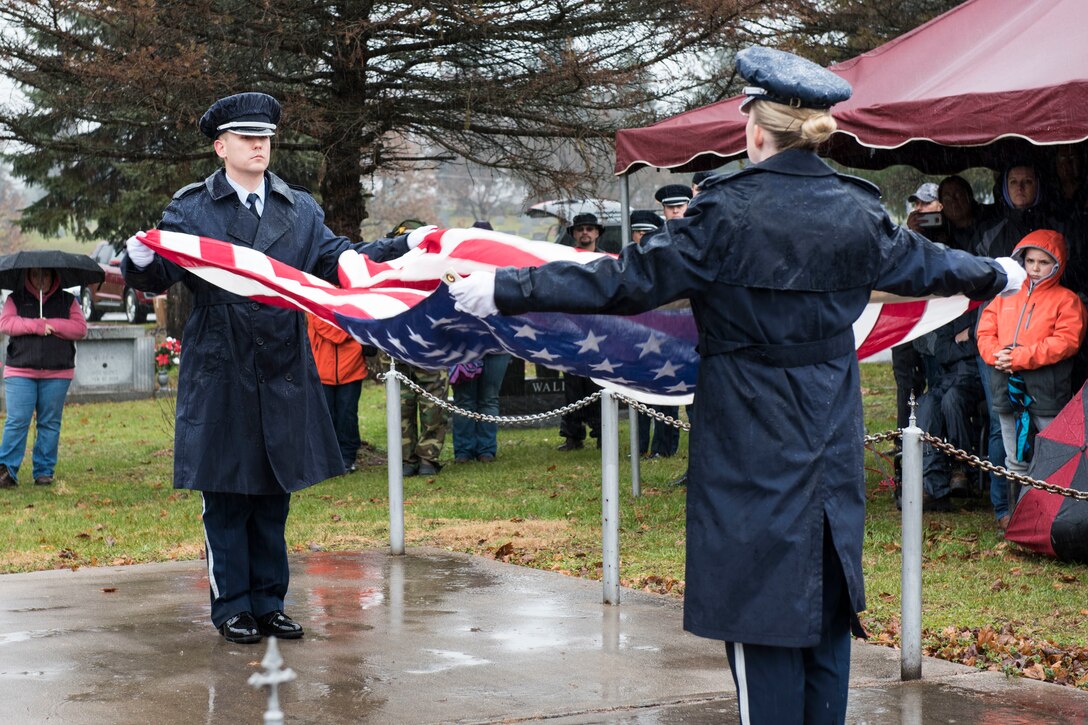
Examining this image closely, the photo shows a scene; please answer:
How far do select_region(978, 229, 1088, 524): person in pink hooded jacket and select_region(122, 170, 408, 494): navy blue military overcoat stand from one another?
4.46 metres

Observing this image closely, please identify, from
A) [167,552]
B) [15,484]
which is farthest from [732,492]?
[15,484]

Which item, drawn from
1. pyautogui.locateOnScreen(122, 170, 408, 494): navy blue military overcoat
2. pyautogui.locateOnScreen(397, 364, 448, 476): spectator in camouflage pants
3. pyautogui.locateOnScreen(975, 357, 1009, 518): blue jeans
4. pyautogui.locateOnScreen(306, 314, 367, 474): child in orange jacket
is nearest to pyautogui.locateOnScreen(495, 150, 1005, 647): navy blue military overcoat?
pyautogui.locateOnScreen(122, 170, 408, 494): navy blue military overcoat

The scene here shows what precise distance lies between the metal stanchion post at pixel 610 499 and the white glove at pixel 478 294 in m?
3.31

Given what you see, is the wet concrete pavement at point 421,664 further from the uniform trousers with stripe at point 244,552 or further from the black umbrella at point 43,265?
the black umbrella at point 43,265

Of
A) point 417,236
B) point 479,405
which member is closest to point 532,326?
point 417,236

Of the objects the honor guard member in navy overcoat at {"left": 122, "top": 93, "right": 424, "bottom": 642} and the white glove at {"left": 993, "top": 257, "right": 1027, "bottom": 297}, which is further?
the honor guard member in navy overcoat at {"left": 122, "top": 93, "right": 424, "bottom": 642}

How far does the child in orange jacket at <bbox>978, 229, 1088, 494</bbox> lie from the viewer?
8586mm

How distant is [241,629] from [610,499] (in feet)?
6.61

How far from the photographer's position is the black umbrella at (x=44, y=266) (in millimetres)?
12695

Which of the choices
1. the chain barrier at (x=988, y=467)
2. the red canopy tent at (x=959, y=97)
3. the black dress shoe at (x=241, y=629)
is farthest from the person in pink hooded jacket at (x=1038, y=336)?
the black dress shoe at (x=241, y=629)

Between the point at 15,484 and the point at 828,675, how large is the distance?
10.7m

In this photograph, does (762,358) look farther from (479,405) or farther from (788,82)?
(479,405)

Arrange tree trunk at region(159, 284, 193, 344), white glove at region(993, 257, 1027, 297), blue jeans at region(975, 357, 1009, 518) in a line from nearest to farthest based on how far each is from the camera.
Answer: white glove at region(993, 257, 1027, 297) < blue jeans at region(975, 357, 1009, 518) < tree trunk at region(159, 284, 193, 344)

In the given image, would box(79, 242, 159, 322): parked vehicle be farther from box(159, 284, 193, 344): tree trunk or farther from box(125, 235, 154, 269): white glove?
box(125, 235, 154, 269): white glove
